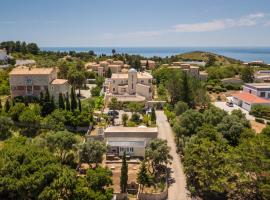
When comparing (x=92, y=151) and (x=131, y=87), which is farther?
(x=131, y=87)

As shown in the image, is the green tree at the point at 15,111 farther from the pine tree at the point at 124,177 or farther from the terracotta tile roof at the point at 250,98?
the terracotta tile roof at the point at 250,98

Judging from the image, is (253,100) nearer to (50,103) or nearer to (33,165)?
(50,103)

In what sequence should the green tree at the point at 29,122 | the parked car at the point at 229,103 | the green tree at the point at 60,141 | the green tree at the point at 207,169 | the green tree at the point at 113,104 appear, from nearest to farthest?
the green tree at the point at 207,169 → the green tree at the point at 60,141 → the green tree at the point at 29,122 → the green tree at the point at 113,104 → the parked car at the point at 229,103

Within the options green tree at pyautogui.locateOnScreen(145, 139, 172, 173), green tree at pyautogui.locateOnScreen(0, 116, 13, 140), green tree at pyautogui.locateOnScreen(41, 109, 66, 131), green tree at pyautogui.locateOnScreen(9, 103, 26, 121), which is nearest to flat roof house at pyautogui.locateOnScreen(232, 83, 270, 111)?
green tree at pyautogui.locateOnScreen(145, 139, 172, 173)

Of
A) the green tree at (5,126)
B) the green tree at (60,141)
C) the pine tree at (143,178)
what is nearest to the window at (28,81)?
the green tree at (5,126)

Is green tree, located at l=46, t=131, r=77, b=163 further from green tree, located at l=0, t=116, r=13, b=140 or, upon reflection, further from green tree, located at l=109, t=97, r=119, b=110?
green tree, located at l=109, t=97, r=119, b=110

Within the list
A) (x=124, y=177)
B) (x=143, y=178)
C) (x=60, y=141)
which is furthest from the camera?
(x=60, y=141)

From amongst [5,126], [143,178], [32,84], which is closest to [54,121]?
[5,126]

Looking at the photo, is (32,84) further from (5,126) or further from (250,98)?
(250,98)
